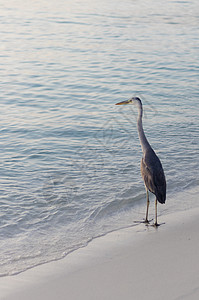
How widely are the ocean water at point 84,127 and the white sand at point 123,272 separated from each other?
30cm

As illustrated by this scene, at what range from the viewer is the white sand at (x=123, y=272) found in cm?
422

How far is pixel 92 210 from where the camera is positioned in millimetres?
6285

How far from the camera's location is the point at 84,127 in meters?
9.90

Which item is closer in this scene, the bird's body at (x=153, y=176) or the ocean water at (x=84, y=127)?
the bird's body at (x=153, y=176)

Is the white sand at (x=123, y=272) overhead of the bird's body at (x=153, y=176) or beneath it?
beneath

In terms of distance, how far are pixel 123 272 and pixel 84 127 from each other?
561 centimetres

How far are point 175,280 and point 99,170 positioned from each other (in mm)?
3606

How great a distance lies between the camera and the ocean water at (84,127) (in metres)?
6.00

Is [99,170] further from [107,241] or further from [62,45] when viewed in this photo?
[62,45]

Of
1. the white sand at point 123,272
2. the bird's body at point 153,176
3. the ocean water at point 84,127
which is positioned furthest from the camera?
the ocean water at point 84,127

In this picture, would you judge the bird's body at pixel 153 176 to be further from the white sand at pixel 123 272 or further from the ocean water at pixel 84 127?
the white sand at pixel 123 272

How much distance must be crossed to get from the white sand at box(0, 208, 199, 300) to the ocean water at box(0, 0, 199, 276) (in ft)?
0.98

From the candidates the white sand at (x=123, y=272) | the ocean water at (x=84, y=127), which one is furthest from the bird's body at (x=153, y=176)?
the white sand at (x=123, y=272)

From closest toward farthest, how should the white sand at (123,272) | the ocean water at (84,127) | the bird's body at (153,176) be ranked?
the white sand at (123,272) < the bird's body at (153,176) < the ocean water at (84,127)
